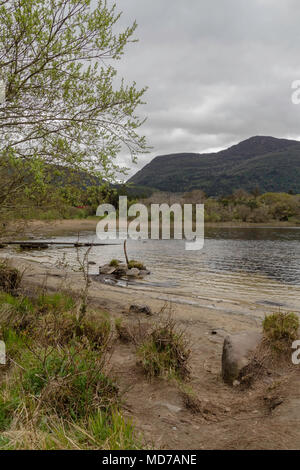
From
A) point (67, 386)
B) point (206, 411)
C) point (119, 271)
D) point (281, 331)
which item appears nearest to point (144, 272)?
point (119, 271)

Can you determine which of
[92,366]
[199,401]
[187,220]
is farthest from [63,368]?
[187,220]

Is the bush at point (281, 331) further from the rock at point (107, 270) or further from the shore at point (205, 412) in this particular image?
the rock at point (107, 270)

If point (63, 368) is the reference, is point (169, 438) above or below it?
below

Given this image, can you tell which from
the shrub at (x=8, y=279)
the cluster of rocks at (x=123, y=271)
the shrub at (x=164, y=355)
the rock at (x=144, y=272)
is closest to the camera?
the shrub at (x=164, y=355)

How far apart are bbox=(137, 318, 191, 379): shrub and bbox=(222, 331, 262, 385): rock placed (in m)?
0.80

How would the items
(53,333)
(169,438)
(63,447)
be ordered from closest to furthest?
1. (63,447)
2. (169,438)
3. (53,333)

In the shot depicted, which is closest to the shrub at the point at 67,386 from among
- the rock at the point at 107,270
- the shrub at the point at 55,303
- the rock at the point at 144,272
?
the shrub at the point at 55,303

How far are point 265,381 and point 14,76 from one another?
878 cm

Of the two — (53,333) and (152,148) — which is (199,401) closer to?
(53,333)

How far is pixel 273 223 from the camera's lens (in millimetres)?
112188

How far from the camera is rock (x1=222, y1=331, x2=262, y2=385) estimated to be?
245 inches

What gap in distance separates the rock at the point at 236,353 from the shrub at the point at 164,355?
0.80 meters

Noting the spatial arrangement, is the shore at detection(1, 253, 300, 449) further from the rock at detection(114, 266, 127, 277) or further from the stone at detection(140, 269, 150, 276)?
the rock at detection(114, 266, 127, 277)

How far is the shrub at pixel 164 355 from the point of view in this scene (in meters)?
6.07
